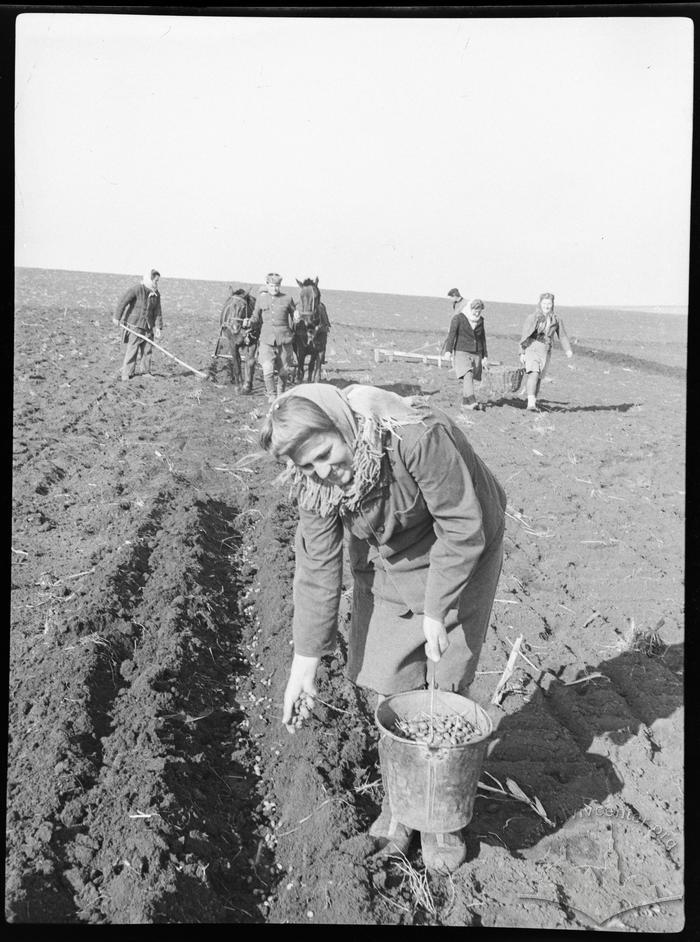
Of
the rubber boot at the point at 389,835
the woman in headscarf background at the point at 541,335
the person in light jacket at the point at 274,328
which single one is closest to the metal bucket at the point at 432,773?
the rubber boot at the point at 389,835

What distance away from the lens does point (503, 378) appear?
9.79m

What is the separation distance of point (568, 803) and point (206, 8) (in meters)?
3.43

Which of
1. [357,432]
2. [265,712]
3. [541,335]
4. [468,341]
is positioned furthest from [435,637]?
[468,341]

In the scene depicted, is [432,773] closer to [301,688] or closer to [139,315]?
[301,688]

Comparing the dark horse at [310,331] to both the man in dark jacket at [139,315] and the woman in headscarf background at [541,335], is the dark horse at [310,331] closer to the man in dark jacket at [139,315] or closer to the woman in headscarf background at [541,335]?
the man in dark jacket at [139,315]

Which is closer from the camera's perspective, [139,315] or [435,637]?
[435,637]

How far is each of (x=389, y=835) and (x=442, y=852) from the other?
196 millimetres

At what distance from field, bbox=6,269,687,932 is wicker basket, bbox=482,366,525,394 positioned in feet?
7.51

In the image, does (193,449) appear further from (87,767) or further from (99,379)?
(87,767)

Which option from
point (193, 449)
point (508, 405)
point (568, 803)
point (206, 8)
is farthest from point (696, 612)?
point (508, 405)

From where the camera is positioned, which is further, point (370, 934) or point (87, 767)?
point (87, 767)

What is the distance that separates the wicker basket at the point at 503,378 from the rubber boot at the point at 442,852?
23.9 feet

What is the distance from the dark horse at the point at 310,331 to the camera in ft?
29.7

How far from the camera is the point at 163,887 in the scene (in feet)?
9.05
